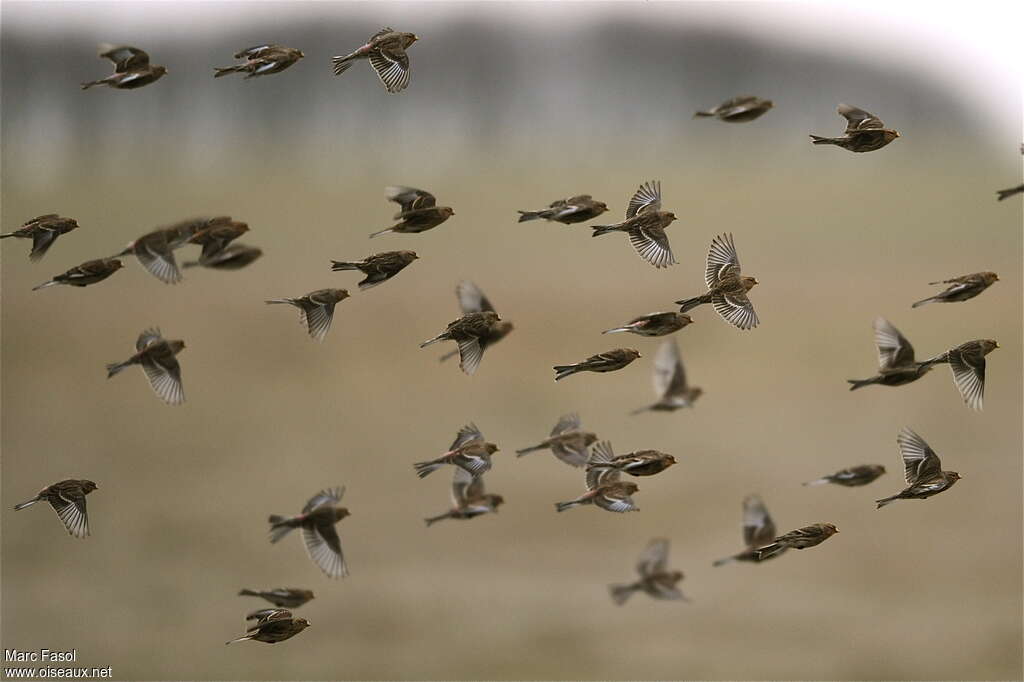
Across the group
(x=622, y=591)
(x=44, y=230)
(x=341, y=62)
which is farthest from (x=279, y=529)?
(x=622, y=591)

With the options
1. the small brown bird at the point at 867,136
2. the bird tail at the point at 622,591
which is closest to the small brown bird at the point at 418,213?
the small brown bird at the point at 867,136

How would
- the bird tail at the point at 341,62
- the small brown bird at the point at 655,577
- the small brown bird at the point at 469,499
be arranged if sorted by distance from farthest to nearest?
1. the small brown bird at the point at 655,577
2. the small brown bird at the point at 469,499
3. the bird tail at the point at 341,62

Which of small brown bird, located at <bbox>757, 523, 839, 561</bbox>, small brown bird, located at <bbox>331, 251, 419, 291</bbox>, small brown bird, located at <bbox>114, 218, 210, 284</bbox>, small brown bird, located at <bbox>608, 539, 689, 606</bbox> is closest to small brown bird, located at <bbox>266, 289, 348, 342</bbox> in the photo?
small brown bird, located at <bbox>331, 251, 419, 291</bbox>

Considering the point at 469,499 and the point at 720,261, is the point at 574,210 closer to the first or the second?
the point at 720,261

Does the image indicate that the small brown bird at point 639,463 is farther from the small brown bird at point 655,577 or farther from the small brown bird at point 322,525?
the small brown bird at point 655,577

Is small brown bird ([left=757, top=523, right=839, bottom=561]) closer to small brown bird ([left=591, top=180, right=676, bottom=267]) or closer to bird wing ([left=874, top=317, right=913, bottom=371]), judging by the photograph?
bird wing ([left=874, top=317, right=913, bottom=371])

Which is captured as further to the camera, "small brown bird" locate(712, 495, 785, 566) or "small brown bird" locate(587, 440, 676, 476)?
"small brown bird" locate(712, 495, 785, 566)
